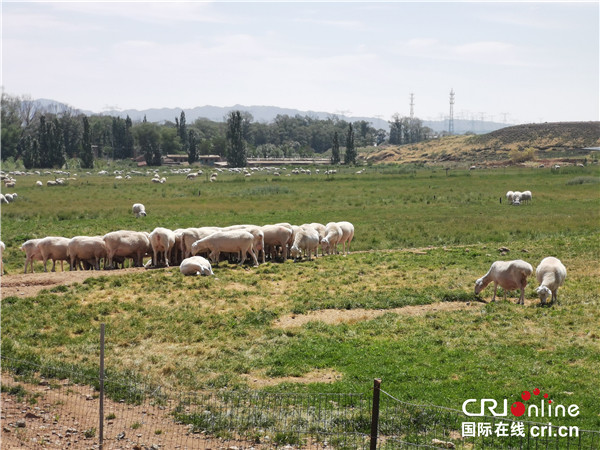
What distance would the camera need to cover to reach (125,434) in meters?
10.8

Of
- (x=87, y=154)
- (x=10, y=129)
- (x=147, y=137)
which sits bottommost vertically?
(x=87, y=154)

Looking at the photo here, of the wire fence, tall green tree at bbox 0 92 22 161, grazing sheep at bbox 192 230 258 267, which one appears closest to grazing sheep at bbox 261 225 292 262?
grazing sheep at bbox 192 230 258 267

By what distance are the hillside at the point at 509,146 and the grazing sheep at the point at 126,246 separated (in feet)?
358

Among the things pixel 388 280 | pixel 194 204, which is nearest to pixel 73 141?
pixel 194 204

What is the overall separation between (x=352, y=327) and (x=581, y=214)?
3289 cm

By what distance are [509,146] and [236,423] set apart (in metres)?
149

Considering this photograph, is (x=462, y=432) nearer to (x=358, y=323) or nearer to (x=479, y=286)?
(x=358, y=323)

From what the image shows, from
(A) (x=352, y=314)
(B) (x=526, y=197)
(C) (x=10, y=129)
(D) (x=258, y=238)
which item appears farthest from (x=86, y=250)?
→ (C) (x=10, y=129)

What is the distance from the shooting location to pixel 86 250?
2564 cm

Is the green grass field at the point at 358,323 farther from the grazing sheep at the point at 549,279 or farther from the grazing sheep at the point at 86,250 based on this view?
the grazing sheep at the point at 86,250

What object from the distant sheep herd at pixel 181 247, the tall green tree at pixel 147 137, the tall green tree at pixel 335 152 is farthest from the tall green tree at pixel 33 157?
the distant sheep herd at pixel 181 247

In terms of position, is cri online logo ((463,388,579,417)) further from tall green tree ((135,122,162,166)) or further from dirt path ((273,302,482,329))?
tall green tree ((135,122,162,166))

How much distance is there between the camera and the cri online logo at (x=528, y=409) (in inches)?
438

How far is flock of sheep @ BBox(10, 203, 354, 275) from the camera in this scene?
84.1 ft
